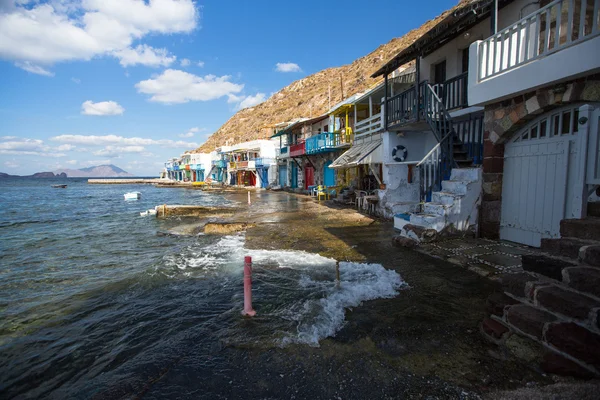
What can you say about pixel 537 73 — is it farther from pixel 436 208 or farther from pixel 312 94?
pixel 312 94

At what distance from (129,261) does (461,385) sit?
31.9ft

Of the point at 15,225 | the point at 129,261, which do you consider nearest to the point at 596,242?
the point at 129,261

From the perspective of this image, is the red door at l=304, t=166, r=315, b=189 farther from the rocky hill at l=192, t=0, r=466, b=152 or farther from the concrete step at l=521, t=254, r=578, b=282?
the concrete step at l=521, t=254, r=578, b=282

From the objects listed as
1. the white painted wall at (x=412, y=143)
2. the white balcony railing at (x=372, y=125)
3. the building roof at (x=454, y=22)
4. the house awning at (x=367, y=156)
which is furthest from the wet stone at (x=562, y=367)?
the white balcony railing at (x=372, y=125)

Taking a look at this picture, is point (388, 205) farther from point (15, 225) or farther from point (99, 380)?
point (15, 225)

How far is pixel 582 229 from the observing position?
4.03 m

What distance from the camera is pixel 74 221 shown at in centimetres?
2008

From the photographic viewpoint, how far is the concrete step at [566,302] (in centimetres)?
316

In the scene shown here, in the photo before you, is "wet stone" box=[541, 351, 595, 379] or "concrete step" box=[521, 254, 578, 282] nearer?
"wet stone" box=[541, 351, 595, 379]

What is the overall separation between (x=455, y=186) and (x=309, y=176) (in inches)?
1033

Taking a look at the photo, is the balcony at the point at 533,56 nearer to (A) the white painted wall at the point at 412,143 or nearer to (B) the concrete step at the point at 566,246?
(B) the concrete step at the point at 566,246

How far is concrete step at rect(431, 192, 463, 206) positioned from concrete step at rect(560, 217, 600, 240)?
4.14 meters

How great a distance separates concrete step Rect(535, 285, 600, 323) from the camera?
10.4 feet

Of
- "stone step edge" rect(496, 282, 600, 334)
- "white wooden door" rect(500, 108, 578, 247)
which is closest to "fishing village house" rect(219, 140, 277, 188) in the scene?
Result: "white wooden door" rect(500, 108, 578, 247)
